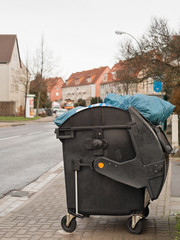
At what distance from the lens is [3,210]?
6.13 m

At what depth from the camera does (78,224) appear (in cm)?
495

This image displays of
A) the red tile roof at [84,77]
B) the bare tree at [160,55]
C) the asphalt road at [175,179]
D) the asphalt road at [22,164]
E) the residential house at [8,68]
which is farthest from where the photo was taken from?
the red tile roof at [84,77]

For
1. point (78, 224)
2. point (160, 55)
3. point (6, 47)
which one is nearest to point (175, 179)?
point (78, 224)

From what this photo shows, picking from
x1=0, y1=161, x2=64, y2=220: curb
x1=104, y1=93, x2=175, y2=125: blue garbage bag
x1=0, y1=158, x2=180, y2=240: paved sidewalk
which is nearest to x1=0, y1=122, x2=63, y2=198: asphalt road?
x1=0, y1=161, x2=64, y2=220: curb

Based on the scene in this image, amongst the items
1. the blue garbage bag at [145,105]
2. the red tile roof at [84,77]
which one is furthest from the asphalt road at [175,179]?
the red tile roof at [84,77]

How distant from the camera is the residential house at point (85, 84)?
12462cm

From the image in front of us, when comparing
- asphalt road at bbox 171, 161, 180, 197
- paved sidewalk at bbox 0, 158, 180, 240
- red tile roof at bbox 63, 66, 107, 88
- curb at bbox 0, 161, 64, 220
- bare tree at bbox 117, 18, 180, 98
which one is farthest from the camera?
red tile roof at bbox 63, 66, 107, 88

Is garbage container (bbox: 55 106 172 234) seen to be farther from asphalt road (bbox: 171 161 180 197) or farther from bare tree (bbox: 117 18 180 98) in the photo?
bare tree (bbox: 117 18 180 98)

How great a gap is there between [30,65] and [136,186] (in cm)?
5260

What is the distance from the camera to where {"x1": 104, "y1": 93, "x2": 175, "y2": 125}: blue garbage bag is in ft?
14.8

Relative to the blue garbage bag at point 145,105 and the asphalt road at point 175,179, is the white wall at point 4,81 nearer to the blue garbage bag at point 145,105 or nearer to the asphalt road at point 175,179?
the asphalt road at point 175,179

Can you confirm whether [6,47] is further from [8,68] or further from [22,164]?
[22,164]

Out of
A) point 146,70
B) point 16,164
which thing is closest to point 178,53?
point 146,70

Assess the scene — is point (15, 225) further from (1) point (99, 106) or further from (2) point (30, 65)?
(2) point (30, 65)
